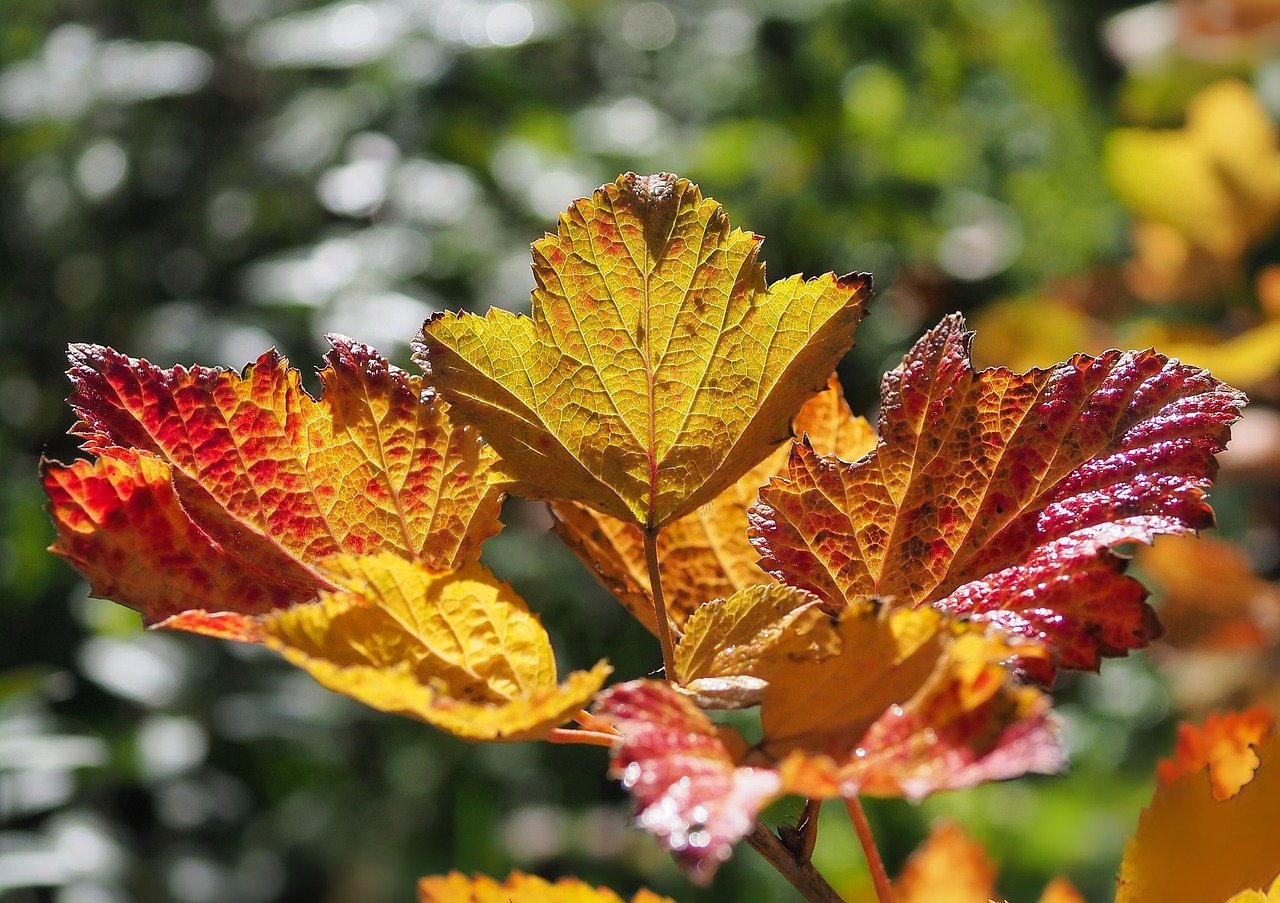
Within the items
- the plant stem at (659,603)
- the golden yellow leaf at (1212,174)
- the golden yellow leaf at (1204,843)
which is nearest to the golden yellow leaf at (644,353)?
the plant stem at (659,603)

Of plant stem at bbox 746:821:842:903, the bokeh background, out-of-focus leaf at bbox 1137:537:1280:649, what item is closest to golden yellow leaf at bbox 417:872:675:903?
plant stem at bbox 746:821:842:903

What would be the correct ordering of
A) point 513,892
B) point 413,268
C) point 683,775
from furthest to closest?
point 413,268, point 513,892, point 683,775

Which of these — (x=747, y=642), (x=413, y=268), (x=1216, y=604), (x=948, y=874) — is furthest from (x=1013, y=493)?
(x=413, y=268)

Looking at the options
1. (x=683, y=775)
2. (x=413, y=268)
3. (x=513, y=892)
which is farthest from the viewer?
(x=413, y=268)

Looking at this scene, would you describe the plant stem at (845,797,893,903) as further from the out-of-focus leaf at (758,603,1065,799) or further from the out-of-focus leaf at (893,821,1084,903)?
the out-of-focus leaf at (893,821,1084,903)

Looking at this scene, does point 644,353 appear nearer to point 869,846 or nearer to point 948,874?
point 869,846

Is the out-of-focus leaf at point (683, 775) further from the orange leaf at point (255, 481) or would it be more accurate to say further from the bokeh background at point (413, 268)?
the bokeh background at point (413, 268)

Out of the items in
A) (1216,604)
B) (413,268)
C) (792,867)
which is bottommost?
(1216,604)
